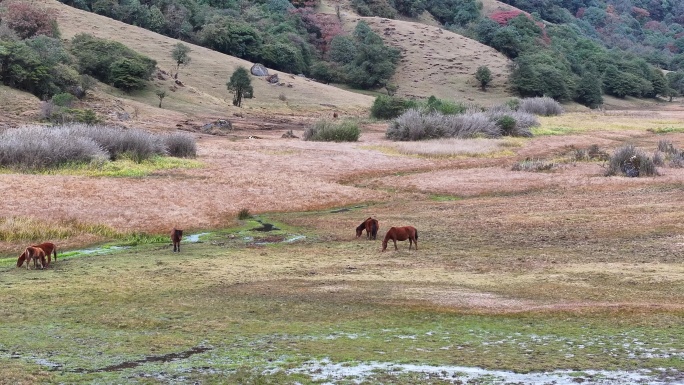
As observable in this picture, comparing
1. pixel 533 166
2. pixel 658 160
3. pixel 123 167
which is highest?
pixel 658 160

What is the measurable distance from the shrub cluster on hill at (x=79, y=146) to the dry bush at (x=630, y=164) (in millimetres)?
20776

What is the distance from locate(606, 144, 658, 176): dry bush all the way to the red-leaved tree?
58.2m

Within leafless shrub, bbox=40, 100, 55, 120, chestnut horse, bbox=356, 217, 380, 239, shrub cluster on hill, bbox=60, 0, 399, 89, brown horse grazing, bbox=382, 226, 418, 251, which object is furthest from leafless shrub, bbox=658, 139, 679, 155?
shrub cluster on hill, bbox=60, 0, 399, 89

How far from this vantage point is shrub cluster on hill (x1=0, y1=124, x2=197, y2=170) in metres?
34.8

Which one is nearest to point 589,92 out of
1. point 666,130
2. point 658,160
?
point 666,130

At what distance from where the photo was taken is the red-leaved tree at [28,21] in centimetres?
7925

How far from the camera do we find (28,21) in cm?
8000

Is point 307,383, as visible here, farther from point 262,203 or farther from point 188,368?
point 262,203

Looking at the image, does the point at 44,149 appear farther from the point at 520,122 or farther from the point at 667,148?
the point at 520,122

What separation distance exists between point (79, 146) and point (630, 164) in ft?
81.1

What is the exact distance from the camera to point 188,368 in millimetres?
10422

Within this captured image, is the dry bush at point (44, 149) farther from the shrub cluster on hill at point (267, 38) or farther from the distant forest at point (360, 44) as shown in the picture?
the distant forest at point (360, 44)

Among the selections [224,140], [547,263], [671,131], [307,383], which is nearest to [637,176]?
[547,263]

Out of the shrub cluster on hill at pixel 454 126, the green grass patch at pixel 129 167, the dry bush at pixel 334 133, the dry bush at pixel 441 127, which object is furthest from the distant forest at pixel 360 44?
the green grass patch at pixel 129 167
